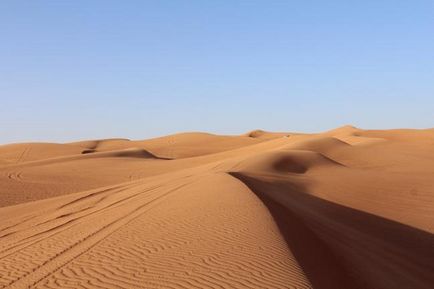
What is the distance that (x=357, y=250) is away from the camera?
1224 cm

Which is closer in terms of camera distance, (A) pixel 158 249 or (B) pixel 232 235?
(A) pixel 158 249

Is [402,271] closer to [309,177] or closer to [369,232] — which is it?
[369,232]

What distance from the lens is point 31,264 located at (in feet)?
28.5

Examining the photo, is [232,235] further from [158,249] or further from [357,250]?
[357,250]

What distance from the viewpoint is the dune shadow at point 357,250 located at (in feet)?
30.0

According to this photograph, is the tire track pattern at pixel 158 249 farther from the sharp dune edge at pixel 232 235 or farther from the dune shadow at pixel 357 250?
the dune shadow at pixel 357 250

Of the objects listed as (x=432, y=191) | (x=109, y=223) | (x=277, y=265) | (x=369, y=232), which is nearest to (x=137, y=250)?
(x=277, y=265)

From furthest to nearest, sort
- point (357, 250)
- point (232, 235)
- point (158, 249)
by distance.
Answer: point (357, 250) < point (232, 235) < point (158, 249)

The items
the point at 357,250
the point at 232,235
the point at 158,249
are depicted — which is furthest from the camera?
the point at 357,250

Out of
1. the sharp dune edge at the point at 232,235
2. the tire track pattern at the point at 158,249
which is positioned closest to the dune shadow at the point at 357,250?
the sharp dune edge at the point at 232,235

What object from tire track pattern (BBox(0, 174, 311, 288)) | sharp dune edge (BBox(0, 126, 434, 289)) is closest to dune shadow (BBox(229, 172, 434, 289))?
sharp dune edge (BBox(0, 126, 434, 289))

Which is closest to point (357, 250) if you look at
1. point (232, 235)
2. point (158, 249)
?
point (232, 235)

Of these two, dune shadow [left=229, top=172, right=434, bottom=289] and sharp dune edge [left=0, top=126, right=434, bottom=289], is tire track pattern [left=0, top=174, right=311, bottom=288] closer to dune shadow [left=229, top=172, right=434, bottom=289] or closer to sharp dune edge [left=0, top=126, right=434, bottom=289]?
sharp dune edge [left=0, top=126, right=434, bottom=289]

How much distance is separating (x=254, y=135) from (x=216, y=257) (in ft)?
362
